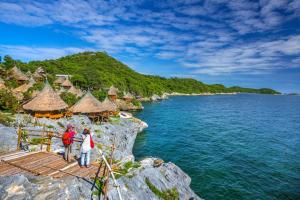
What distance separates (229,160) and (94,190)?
20.4 meters

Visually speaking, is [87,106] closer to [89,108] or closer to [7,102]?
[89,108]

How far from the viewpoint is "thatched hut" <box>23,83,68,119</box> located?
25625 millimetres

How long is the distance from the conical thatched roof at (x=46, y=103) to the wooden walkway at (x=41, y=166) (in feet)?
47.7

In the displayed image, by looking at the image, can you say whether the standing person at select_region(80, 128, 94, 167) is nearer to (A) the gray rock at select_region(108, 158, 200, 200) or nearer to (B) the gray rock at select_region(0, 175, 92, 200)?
(B) the gray rock at select_region(0, 175, 92, 200)

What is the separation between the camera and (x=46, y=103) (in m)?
26.2

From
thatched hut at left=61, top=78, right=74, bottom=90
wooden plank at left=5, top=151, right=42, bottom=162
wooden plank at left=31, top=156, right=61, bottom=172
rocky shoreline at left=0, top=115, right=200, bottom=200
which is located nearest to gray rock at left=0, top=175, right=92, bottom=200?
rocky shoreline at left=0, top=115, right=200, bottom=200

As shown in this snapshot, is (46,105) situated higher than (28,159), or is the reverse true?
(46,105)

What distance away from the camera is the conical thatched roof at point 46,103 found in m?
25.6

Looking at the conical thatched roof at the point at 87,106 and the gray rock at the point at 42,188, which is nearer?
the gray rock at the point at 42,188

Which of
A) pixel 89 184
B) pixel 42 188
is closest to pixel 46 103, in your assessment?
pixel 42 188

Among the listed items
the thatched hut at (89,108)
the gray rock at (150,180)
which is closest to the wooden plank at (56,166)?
the gray rock at (150,180)

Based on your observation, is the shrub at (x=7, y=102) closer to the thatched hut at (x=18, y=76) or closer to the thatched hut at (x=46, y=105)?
the thatched hut at (x=46, y=105)

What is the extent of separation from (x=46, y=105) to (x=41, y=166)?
1720cm

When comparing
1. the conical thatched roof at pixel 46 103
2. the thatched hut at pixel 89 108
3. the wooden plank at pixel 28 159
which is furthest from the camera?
the thatched hut at pixel 89 108
